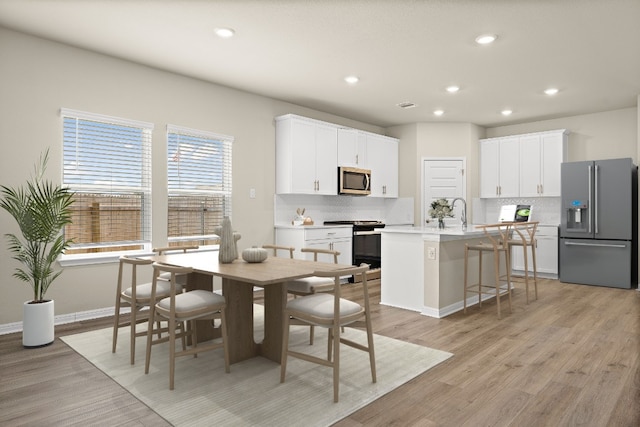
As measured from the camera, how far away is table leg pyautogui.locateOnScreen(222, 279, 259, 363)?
289 centimetres

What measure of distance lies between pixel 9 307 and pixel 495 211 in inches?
290

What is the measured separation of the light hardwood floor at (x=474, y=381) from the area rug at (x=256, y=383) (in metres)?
0.09

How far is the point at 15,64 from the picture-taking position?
11.9 feet

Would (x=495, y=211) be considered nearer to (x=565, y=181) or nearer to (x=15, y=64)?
(x=565, y=181)

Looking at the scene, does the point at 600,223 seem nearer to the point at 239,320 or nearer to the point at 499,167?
the point at 499,167

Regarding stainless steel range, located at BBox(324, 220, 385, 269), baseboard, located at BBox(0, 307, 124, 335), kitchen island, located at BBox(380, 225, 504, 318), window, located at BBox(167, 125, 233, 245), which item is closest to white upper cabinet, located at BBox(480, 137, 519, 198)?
stainless steel range, located at BBox(324, 220, 385, 269)

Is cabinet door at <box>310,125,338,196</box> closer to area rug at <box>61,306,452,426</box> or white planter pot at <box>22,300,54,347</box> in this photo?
area rug at <box>61,306,452,426</box>

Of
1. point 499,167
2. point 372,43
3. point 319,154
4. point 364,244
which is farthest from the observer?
point 499,167

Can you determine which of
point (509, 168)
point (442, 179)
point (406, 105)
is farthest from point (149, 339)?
point (509, 168)

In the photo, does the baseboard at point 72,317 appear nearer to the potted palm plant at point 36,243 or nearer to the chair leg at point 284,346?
the potted palm plant at point 36,243

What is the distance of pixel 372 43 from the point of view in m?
3.86

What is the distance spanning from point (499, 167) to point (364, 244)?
3032mm

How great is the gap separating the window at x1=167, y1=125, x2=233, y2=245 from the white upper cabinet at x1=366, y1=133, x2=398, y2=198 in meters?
2.70

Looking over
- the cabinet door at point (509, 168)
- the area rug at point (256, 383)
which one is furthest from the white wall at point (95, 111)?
the cabinet door at point (509, 168)
